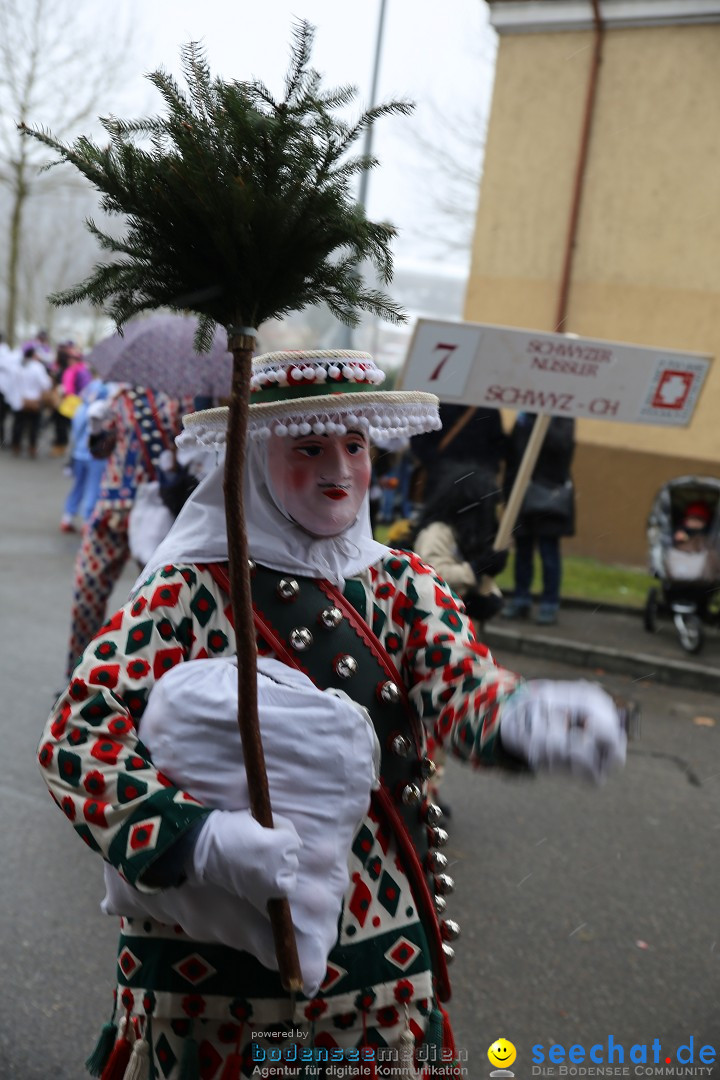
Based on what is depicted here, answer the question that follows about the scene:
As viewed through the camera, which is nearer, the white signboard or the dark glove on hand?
the dark glove on hand

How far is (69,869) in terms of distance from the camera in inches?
168

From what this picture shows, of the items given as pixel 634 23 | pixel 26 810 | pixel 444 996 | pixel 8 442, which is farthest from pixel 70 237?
pixel 444 996

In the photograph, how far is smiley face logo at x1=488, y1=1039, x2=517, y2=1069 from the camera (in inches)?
128

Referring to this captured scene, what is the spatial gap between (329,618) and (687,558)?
23.0 ft

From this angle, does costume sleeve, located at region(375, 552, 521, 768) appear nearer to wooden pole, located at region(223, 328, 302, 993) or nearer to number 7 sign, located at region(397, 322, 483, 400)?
wooden pole, located at region(223, 328, 302, 993)

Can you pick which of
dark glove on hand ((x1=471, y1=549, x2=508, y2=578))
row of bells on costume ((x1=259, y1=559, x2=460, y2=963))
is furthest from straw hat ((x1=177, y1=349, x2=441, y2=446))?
dark glove on hand ((x1=471, y1=549, x2=508, y2=578))

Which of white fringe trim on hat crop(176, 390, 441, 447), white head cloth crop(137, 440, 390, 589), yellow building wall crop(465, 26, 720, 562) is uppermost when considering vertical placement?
A: yellow building wall crop(465, 26, 720, 562)

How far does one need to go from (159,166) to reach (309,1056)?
1475mm

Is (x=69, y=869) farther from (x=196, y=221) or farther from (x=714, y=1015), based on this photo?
(x=196, y=221)

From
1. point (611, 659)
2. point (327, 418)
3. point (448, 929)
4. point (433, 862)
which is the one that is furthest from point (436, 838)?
point (611, 659)

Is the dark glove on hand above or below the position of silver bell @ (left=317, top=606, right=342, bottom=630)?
below

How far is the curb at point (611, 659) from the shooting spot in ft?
25.9

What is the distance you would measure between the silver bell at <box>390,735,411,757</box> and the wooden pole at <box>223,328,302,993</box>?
39cm

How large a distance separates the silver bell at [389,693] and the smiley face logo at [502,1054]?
1.69m
